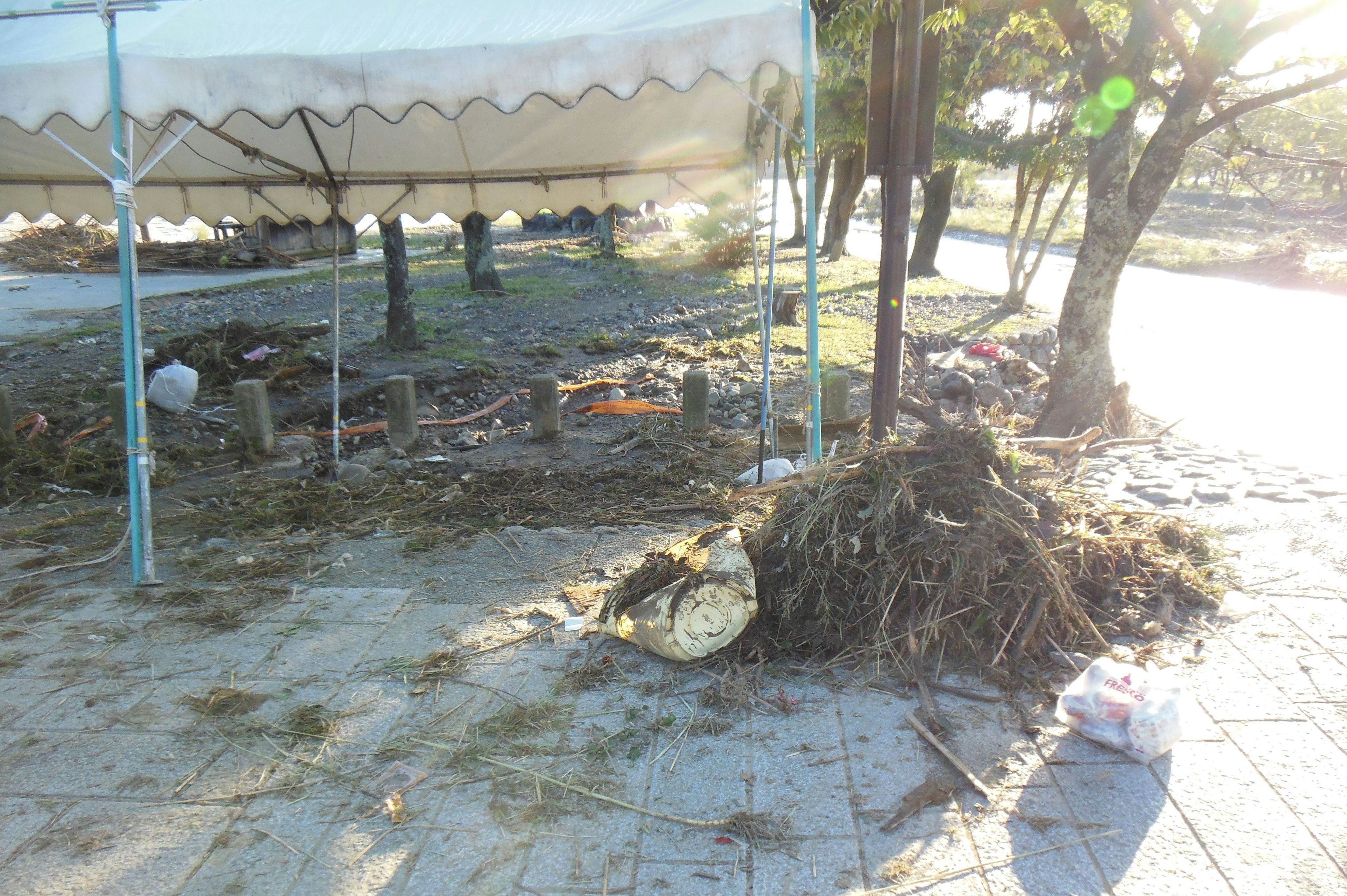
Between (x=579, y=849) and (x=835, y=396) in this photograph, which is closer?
(x=579, y=849)

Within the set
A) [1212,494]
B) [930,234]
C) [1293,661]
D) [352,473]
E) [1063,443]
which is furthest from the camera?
[930,234]

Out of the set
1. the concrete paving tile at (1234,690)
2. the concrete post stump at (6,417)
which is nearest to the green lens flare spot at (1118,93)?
the concrete paving tile at (1234,690)

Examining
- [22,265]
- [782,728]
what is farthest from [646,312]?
[22,265]

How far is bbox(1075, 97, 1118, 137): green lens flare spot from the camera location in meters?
5.87

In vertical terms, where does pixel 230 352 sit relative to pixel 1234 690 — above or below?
above

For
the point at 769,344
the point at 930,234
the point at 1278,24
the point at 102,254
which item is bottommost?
the point at 769,344

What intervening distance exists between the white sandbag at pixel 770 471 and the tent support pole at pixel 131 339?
125 inches

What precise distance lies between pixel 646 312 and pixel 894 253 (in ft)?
29.8

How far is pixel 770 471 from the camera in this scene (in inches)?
202

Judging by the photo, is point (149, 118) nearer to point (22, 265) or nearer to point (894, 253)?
point (894, 253)

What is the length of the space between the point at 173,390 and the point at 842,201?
17631 millimetres

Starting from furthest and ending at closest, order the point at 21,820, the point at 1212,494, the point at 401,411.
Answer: the point at 401,411
the point at 1212,494
the point at 21,820

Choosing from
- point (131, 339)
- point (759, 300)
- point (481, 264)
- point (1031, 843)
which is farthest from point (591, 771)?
point (481, 264)

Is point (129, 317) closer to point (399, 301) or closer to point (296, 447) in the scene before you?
point (296, 447)
